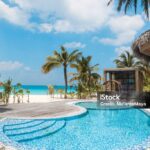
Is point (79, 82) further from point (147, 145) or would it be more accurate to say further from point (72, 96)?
point (147, 145)

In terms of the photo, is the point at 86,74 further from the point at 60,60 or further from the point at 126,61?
the point at 126,61

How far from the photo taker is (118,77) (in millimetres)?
26109

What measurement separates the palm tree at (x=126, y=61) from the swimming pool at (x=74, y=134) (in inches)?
1084

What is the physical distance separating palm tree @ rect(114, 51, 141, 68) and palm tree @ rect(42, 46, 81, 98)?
10689 mm

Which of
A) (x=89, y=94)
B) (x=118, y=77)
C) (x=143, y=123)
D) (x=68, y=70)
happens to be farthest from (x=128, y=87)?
(x=143, y=123)

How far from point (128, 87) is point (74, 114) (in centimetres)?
1487

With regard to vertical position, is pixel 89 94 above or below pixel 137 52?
below

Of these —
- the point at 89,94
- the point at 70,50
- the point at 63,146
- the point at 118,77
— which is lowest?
the point at 63,146

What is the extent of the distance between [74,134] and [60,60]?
21.7 m

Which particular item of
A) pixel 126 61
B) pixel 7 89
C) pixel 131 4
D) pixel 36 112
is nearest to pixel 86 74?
pixel 126 61

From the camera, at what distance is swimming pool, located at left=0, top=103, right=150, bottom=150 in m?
7.18

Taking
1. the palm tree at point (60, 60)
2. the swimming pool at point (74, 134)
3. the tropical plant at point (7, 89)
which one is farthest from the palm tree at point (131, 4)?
the palm tree at point (60, 60)

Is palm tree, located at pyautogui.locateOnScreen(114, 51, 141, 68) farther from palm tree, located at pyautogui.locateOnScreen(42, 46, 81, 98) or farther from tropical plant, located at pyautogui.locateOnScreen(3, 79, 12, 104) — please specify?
tropical plant, located at pyautogui.locateOnScreen(3, 79, 12, 104)

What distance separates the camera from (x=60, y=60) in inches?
1180
